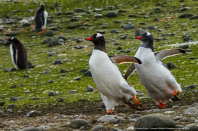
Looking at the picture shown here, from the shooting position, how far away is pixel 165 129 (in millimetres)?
3697

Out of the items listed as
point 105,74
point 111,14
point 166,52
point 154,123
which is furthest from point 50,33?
point 154,123

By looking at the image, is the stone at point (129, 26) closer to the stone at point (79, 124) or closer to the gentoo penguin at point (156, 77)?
the gentoo penguin at point (156, 77)

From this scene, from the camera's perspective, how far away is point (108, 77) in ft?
18.5

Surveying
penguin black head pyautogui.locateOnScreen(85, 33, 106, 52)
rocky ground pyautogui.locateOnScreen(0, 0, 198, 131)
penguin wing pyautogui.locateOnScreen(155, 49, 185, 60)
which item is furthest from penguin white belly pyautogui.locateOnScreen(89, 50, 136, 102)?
penguin wing pyautogui.locateOnScreen(155, 49, 185, 60)

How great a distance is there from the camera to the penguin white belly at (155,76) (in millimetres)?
6027

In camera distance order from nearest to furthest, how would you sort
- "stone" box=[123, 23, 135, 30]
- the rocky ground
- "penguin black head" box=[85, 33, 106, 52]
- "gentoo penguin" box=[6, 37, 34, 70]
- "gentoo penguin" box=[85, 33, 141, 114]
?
the rocky ground < "gentoo penguin" box=[85, 33, 141, 114] < "penguin black head" box=[85, 33, 106, 52] < "gentoo penguin" box=[6, 37, 34, 70] < "stone" box=[123, 23, 135, 30]

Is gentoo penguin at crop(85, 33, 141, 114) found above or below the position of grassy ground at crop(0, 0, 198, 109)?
above

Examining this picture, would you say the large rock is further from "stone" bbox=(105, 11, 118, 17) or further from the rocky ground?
"stone" bbox=(105, 11, 118, 17)

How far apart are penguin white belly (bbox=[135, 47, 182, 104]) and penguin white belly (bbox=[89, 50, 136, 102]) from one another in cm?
56

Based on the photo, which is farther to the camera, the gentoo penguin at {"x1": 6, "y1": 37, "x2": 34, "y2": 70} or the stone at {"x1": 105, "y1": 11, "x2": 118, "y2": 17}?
the stone at {"x1": 105, "y1": 11, "x2": 118, "y2": 17}

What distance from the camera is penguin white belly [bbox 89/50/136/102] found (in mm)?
5621

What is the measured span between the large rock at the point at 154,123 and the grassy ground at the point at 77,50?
12.3 ft

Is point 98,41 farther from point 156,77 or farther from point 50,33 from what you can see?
point 50,33

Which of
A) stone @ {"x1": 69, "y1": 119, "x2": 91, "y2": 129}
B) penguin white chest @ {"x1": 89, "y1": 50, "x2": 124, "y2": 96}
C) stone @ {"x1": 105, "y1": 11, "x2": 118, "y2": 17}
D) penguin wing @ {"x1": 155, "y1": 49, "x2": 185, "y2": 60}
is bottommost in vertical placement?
stone @ {"x1": 105, "y1": 11, "x2": 118, "y2": 17}
